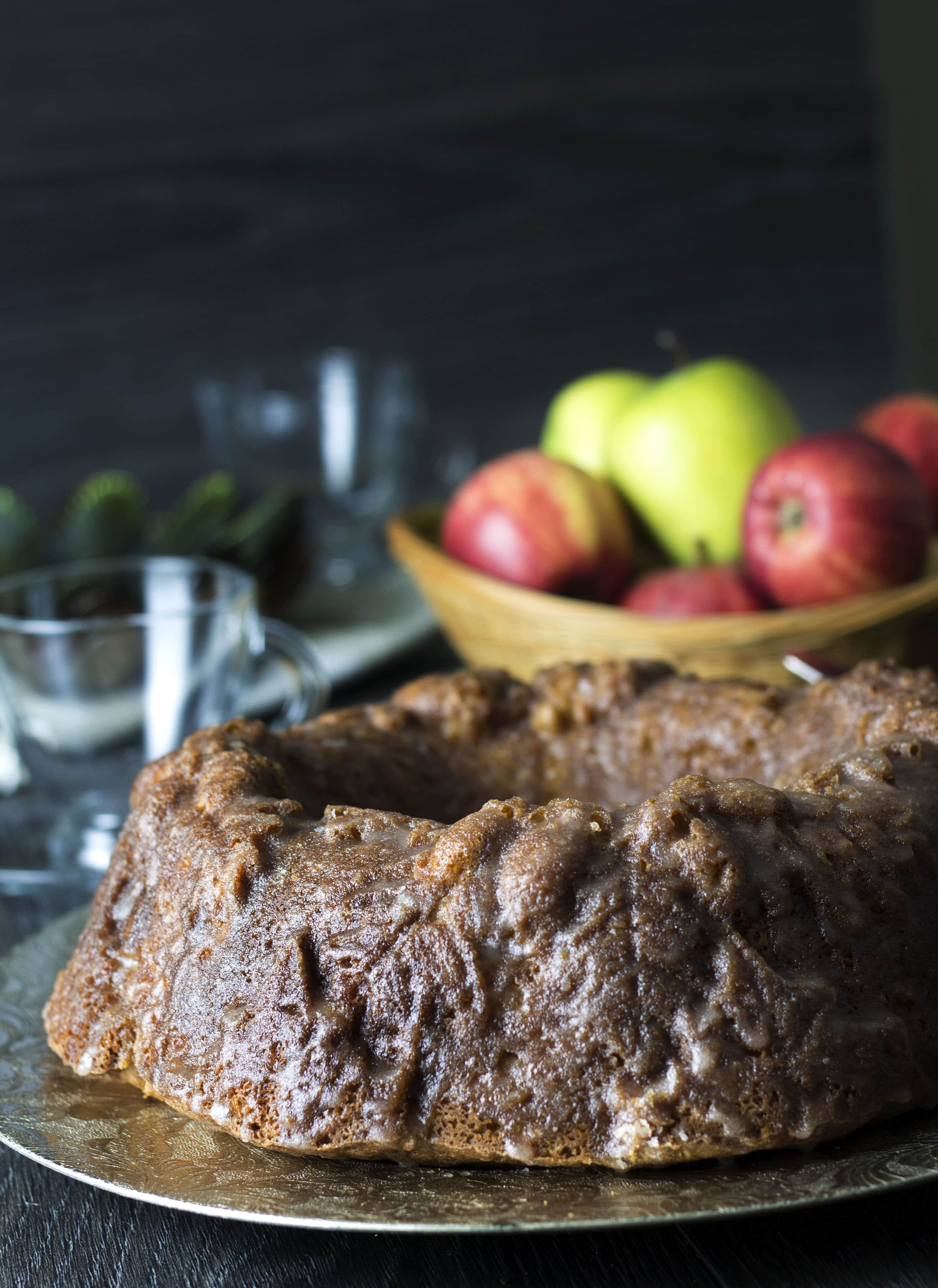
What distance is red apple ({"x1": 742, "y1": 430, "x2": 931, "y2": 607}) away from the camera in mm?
1199

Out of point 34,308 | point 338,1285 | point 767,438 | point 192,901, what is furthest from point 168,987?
point 34,308

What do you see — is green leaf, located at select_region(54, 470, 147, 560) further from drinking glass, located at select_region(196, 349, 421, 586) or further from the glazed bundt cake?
the glazed bundt cake

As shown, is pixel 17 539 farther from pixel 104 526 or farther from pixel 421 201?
pixel 421 201

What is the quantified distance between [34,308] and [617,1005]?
2.00 meters

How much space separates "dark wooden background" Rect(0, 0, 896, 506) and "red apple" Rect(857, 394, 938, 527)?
47.1 inches

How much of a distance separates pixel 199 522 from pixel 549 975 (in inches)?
42.4

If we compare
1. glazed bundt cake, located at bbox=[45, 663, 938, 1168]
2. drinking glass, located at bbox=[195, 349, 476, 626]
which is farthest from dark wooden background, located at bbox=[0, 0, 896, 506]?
glazed bundt cake, located at bbox=[45, 663, 938, 1168]

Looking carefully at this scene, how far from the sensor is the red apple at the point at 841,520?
3.93 ft

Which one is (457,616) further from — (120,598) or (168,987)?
(168,987)

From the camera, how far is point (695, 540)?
1339mm

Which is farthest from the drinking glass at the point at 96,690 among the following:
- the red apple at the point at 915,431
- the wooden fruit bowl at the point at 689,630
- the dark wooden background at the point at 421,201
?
the dark wooden background at the point at 421,201

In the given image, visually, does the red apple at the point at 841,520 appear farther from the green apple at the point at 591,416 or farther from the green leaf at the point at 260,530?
the green leaf at the point at 260,530

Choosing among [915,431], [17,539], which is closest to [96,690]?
[17,539]

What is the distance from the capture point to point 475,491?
1.36 m
